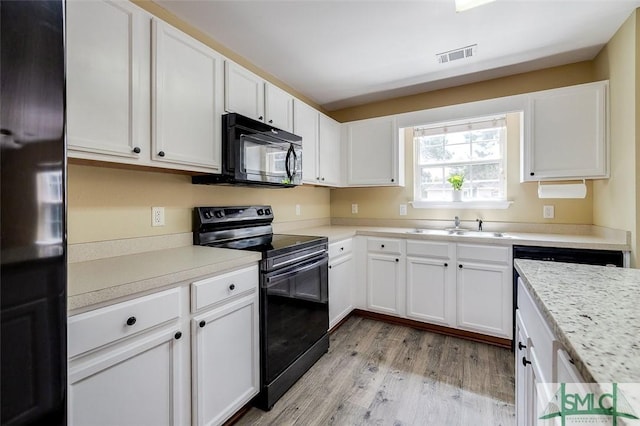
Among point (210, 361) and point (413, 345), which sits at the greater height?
point (210, 361)

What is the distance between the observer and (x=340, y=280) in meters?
2.79

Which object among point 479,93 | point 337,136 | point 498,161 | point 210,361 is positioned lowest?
point 210,361

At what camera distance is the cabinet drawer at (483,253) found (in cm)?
240

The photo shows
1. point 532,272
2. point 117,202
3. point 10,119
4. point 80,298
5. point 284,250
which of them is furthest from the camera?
point 284,250

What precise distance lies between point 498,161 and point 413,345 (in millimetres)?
1995

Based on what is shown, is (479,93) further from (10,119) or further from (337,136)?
(10,119)

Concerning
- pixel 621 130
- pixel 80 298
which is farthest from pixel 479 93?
pixel 80 298

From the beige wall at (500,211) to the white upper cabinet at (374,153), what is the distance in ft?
0.94

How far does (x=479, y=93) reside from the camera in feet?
9.71

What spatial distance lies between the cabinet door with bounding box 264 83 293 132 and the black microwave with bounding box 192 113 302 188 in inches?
7.0

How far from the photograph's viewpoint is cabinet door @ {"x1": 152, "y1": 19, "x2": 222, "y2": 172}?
5.06ft

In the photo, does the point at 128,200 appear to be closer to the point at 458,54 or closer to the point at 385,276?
the point at 385,276

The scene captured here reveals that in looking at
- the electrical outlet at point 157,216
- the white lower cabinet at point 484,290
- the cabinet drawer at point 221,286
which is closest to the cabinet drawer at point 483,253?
the white lower cabinet at point 484,290

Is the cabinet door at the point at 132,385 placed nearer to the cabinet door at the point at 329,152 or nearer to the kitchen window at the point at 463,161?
the cabinet door at the point at 329,152
